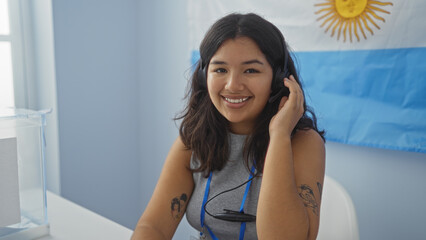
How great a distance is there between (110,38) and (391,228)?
1.64 metres

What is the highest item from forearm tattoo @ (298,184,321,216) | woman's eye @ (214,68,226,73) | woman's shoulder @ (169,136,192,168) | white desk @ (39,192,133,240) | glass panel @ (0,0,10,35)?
glass panel @ (0,0,10,35)

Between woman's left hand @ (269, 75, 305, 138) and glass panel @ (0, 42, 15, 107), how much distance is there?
4.70ft

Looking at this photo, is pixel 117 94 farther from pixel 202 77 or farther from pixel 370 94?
pixel 370 94

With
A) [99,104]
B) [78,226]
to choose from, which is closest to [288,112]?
[78,226]

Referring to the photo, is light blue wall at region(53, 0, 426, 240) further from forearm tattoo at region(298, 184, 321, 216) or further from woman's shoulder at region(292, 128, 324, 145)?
forearm tattoo at region(298, 184, 321, 216)

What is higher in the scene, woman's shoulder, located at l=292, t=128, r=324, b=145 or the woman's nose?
the woman's nose

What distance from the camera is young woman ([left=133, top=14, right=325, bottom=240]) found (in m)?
0.96

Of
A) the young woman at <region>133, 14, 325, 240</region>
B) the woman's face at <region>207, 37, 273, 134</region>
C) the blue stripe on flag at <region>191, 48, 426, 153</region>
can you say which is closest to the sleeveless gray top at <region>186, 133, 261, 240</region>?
the young woman at <region>133, 14, 325, 240</region>

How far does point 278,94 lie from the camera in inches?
42.3

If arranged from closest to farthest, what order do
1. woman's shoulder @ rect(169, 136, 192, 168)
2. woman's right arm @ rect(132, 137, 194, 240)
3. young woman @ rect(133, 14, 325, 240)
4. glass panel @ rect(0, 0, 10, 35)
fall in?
1. young woman @ rect(133, 14, 325, 240)
2. woman's right arm @ rect(132, 137, 194, 240)
3. woman's shoulder @ rect(169, 136, 192, 168)
4. glass panel @ rect(0, 0, 10, 35)

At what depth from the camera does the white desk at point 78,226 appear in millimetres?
1043

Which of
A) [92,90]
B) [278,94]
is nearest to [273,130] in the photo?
[278,94]

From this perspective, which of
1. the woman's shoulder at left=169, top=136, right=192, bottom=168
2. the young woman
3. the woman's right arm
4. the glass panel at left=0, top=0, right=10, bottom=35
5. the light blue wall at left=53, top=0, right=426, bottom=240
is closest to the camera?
the young woman

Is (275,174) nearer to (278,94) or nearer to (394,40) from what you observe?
(278,94)
